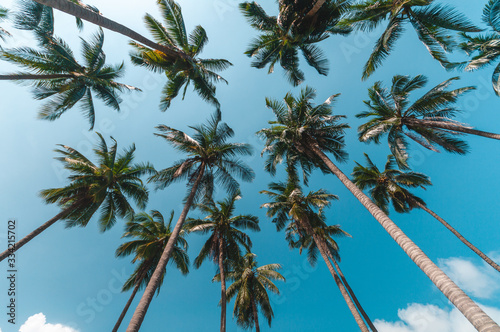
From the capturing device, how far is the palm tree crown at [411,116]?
12.0 m

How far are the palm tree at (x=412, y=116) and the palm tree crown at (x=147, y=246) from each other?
17.2 meters

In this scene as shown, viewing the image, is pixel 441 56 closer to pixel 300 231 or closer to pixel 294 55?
pixel 294 55

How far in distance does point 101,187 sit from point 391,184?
22963 millimetres

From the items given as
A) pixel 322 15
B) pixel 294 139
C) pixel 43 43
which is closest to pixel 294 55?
pixel 322 15

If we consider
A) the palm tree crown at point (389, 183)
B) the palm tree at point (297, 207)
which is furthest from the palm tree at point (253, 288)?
the palm tree crown at point (389, 183)

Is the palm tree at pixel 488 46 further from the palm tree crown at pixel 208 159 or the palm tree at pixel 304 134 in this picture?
the palm tree crown at pixel 208 159

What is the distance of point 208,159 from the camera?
13.2 m

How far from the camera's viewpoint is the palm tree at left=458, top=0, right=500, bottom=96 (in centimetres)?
1138

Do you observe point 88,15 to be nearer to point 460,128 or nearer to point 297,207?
point 297,207

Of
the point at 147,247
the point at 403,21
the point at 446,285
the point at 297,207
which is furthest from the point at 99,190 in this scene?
the point at 403,21

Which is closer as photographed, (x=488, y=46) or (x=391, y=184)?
(x=488, y=46)

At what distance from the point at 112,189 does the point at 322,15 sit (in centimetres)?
1747

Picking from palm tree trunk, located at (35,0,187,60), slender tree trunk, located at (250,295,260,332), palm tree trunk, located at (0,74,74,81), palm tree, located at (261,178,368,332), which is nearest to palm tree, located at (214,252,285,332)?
slender tree trunk, located at (250,295,260,332)

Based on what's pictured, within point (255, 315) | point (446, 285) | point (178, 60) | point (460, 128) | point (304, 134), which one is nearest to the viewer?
point (446, 285)
